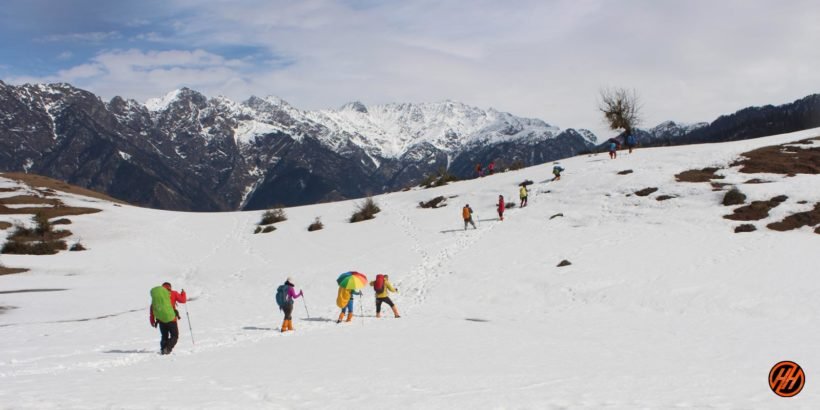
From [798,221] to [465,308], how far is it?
740 inches

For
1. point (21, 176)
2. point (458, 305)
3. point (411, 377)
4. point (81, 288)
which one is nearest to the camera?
point (411, 377)

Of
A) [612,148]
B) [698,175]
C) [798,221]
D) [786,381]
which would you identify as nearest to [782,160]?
[698,175]

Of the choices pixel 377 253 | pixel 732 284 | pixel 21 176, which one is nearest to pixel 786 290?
pixel 732 284

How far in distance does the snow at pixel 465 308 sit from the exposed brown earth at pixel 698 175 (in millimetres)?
1152

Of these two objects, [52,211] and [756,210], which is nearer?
[756,210]

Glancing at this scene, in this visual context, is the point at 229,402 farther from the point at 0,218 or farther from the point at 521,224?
the point at 0,218

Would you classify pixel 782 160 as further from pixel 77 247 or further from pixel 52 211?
pixel 52 211

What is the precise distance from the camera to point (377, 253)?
35.4 meters

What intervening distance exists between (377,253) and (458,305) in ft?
40.3

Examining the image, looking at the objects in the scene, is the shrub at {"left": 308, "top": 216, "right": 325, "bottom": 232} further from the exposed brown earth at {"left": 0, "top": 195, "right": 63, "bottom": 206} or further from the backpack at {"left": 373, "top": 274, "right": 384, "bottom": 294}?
the exposed brown earth at {"left": 0, "top": 195, "right": 63, "bottom": 206}

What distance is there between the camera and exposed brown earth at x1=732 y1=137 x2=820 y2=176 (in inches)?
1475

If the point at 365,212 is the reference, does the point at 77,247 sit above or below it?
below

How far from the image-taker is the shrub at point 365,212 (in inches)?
1853

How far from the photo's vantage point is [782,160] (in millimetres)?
40125
